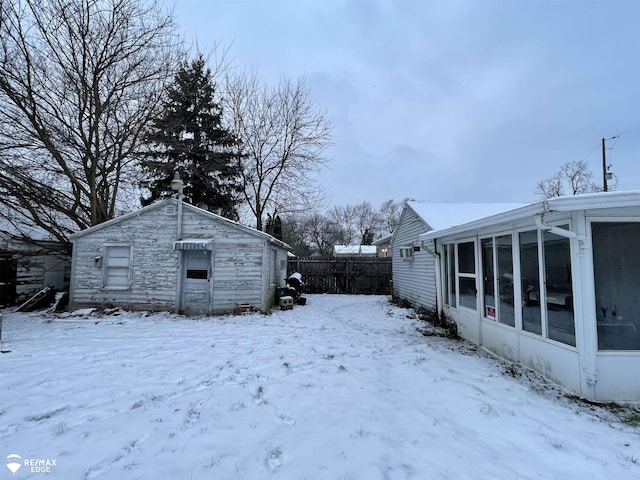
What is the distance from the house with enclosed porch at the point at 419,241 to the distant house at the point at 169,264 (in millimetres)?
5064

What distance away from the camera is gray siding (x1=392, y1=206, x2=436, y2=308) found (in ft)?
30.5

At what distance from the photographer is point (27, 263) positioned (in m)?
10.4

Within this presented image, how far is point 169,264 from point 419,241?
25.3 ft

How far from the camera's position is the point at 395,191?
44.9 metres

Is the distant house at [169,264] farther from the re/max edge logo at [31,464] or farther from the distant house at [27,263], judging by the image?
the re/max edge logo at [31,464]

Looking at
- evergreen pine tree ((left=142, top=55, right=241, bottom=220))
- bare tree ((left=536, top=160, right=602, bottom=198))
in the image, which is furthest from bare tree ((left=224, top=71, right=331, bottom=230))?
bare tree ((left=536, top=160, right=602, bottom=198))

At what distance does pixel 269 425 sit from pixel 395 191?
44.5 metres

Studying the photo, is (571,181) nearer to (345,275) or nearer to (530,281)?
(345,275)

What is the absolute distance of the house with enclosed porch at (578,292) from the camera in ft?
11.3

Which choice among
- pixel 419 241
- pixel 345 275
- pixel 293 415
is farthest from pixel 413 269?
pixel 293 415

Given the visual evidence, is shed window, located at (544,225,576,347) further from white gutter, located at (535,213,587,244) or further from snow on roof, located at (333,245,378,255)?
snow on roof, located at (333,245,378,255)

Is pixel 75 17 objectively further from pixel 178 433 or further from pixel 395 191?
pixel 395 191

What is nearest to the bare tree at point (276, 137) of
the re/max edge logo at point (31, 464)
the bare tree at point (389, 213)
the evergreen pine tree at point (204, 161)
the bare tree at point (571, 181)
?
the evergreen pine tree at point (204, 161)

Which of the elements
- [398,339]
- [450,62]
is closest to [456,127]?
[450,62]
